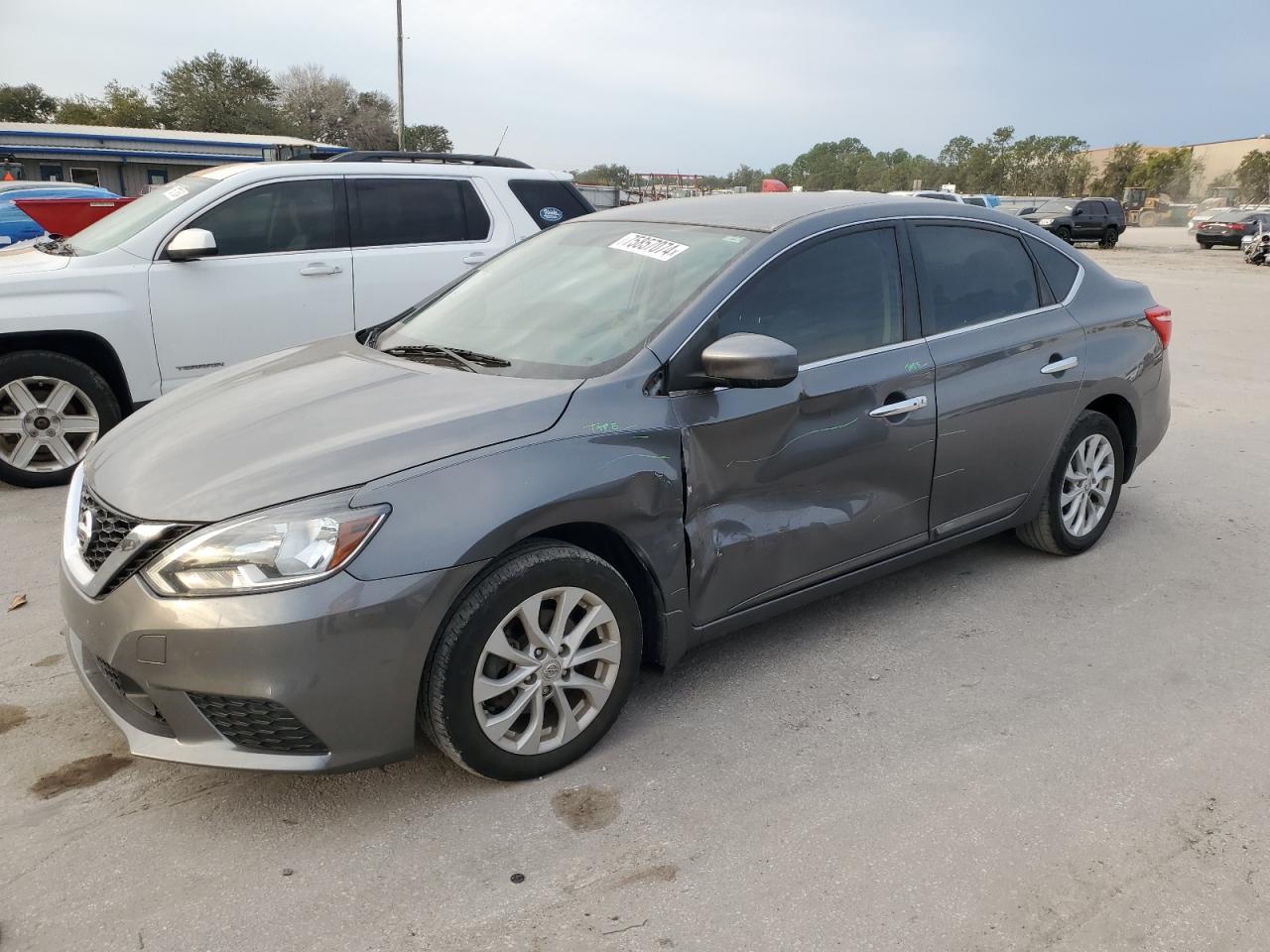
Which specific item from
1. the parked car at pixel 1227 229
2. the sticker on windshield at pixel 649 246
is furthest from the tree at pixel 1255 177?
the sticker on windshield at pixel 649 246

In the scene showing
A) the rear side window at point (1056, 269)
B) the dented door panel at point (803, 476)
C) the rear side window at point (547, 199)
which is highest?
the rear side window at point (547, 199)

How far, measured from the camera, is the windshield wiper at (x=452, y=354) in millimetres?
3305

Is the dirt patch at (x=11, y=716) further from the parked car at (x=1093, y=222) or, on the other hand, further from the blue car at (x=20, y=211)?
the parked car at (x=1093, y=222)

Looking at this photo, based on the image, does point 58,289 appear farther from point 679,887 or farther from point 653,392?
point 679,887

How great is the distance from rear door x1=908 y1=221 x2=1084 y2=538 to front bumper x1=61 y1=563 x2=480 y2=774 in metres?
2.14

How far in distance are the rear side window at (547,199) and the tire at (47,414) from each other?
305 cm

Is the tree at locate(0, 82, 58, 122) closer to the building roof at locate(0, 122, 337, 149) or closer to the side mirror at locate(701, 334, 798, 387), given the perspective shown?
the building roof at locate(0, 122, 337, 149)

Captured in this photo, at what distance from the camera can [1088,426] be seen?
4535 mm

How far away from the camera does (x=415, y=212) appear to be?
678 cm

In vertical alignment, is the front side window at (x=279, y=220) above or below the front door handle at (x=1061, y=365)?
above

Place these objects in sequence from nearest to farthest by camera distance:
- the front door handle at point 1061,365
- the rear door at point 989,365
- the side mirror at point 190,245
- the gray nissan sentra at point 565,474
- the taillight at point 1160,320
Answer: the gray nissan sentra at point 565,474
the rear door at point 989,365
the front door handle at point 1061,365
the taillight at point 1160,320
the side mirror at point 190,245

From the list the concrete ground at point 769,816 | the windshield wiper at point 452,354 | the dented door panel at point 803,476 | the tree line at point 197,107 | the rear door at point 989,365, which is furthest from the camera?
the tree line at point 197,107

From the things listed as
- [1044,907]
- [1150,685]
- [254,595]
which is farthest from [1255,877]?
[254,595]

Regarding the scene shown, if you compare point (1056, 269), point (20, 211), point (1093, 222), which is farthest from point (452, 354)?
point (1093, 222)
